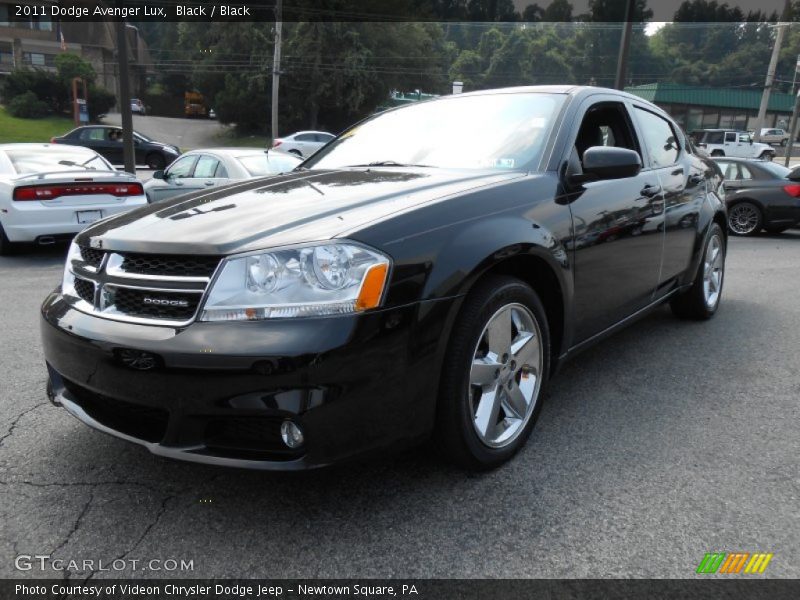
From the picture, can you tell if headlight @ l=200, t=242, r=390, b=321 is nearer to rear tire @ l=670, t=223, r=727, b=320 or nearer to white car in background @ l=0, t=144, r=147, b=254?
rear tire @ l=670, t=223, r=727, b=320

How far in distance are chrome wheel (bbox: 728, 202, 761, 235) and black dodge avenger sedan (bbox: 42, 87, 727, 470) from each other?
31.1 ft

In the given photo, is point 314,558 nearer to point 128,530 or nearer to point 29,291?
point 128,530

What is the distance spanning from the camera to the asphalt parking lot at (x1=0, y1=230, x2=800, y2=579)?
202 centimetres

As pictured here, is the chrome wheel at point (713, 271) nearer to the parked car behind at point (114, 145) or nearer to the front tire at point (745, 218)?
the front tire at point (745, 218)

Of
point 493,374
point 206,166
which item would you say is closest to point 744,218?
point 206,166

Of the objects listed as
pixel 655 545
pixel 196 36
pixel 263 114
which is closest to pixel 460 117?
pixel 655 545

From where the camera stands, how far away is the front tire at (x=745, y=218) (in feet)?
36.8

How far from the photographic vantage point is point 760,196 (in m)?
11.1

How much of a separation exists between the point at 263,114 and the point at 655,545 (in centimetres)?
4902

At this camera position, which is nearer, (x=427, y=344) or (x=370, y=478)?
(x=427, y=344)

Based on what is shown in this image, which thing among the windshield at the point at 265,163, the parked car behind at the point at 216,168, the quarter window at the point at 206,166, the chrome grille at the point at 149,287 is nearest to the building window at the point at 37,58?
the parked car behind at the point at 216,168

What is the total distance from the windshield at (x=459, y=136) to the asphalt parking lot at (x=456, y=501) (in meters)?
1.33

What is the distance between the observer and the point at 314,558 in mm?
2010

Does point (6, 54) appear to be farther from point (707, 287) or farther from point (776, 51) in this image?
point (707, 287)
